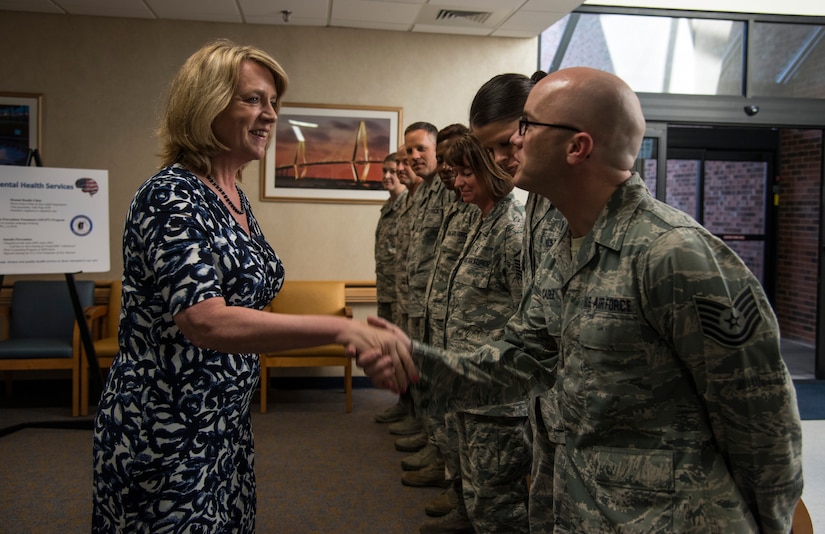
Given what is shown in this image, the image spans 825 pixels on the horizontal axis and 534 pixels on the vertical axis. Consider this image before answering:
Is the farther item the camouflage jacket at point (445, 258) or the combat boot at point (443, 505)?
the combat boot at point (443, 505)

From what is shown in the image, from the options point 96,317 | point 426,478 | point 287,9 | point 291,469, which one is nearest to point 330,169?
point 287,9

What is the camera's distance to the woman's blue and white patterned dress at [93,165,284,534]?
1.41 metres

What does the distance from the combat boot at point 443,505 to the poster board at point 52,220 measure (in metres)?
2.85

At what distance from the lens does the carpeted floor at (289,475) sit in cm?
333

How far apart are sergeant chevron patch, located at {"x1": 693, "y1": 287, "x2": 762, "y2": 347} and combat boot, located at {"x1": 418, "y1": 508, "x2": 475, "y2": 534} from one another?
2199 mm

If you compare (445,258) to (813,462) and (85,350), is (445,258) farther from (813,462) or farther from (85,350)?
(85,350)

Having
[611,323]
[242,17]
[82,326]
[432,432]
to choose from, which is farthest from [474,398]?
[242,17]

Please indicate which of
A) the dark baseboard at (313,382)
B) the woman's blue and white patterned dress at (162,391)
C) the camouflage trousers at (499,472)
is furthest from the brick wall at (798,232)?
the woman's blue and white patterned dress at (162,391)

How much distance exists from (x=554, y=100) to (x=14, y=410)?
5.37 m

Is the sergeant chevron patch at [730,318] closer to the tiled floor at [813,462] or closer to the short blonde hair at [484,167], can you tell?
the short blonde hair at [484,167]

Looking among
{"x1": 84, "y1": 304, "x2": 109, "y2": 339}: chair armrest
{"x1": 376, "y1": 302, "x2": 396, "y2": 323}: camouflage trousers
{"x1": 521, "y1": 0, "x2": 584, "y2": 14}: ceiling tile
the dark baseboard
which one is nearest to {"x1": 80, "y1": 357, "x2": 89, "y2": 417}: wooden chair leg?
{"x1": 84, "y1": 304, "x2": 109, "y2": 339}: chair armrest

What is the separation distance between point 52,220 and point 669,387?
175 inches

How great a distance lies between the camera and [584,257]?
1311 millimetres

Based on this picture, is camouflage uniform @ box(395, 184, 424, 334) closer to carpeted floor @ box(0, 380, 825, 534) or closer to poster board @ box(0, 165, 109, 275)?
carpeted floor @ box(0, 380, 825, 534)
